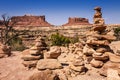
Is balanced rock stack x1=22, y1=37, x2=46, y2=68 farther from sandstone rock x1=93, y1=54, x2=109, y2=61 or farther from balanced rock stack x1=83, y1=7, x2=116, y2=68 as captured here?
sandstone rock x1=93, y1=54, x2=109, y2=61

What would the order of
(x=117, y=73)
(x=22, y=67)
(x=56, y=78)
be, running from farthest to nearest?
(x=22, y=67) → (x=56, y=78) → (x=117, y=73)

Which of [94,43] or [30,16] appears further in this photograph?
[30,16]

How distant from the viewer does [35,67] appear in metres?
12.6

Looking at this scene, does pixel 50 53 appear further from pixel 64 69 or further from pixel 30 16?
pixel 30 16

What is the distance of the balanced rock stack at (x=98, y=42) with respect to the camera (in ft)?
35.7

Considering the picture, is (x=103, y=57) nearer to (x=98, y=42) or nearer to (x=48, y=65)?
(x=98, y=42)

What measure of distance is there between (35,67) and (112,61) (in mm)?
5198

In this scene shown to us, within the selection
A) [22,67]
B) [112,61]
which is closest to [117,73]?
[112,61]

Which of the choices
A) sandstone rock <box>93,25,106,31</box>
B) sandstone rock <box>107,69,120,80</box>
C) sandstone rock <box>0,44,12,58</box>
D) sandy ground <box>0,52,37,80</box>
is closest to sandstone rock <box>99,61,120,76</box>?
sandstone rock <box>107,69,120,80</box>

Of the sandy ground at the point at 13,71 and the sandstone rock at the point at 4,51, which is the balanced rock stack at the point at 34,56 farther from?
the sandstone rock at the point at 4,51

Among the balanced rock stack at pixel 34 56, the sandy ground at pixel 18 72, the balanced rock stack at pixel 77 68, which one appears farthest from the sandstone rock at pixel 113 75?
the balanced rock stack at pixel 34 56

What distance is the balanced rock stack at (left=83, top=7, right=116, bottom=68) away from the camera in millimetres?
10881

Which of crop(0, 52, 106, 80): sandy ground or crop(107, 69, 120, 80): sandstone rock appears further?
crop(0, 52, 106, 80): sandy ground

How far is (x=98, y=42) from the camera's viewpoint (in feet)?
37.1
